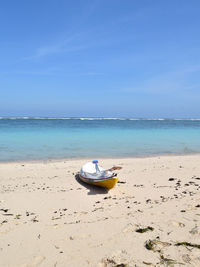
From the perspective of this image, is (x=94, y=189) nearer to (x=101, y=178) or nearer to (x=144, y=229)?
(x=101, y=178)

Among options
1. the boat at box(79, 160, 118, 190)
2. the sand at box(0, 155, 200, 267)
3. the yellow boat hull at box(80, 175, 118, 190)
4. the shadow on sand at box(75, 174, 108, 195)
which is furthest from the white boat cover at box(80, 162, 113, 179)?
the sand at box(0, 155, 200, 267)

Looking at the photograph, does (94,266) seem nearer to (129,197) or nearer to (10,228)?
(10,228)

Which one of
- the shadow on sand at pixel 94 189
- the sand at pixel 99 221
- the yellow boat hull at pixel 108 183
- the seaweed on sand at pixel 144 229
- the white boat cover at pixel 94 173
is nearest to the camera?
the sand at pixel 99 221

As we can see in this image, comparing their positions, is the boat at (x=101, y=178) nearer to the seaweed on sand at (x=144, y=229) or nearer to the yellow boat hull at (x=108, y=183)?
the yellow boat hull at (x=108, y=183)

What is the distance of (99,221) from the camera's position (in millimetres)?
5316

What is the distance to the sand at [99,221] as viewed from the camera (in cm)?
378

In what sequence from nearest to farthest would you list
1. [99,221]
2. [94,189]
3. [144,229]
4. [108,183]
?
1. [144,229]
2. [99,221]
3. [108,183]
4. [94,189]

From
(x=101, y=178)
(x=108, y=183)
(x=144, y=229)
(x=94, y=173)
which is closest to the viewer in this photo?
(x=144, y=229)

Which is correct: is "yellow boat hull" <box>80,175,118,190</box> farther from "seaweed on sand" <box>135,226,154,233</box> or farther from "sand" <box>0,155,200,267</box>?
"seaweed on sand" <box>135,226,154,233</box>

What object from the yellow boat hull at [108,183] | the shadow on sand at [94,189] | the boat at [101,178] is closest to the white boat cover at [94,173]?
the boat at [101,178]

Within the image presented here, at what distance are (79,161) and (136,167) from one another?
3650 millimetres

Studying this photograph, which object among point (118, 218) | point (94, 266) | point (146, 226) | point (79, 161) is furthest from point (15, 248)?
point (79, 161)

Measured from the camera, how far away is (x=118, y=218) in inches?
212

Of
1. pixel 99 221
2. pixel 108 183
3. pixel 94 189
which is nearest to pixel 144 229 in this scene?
pixel 99 221
